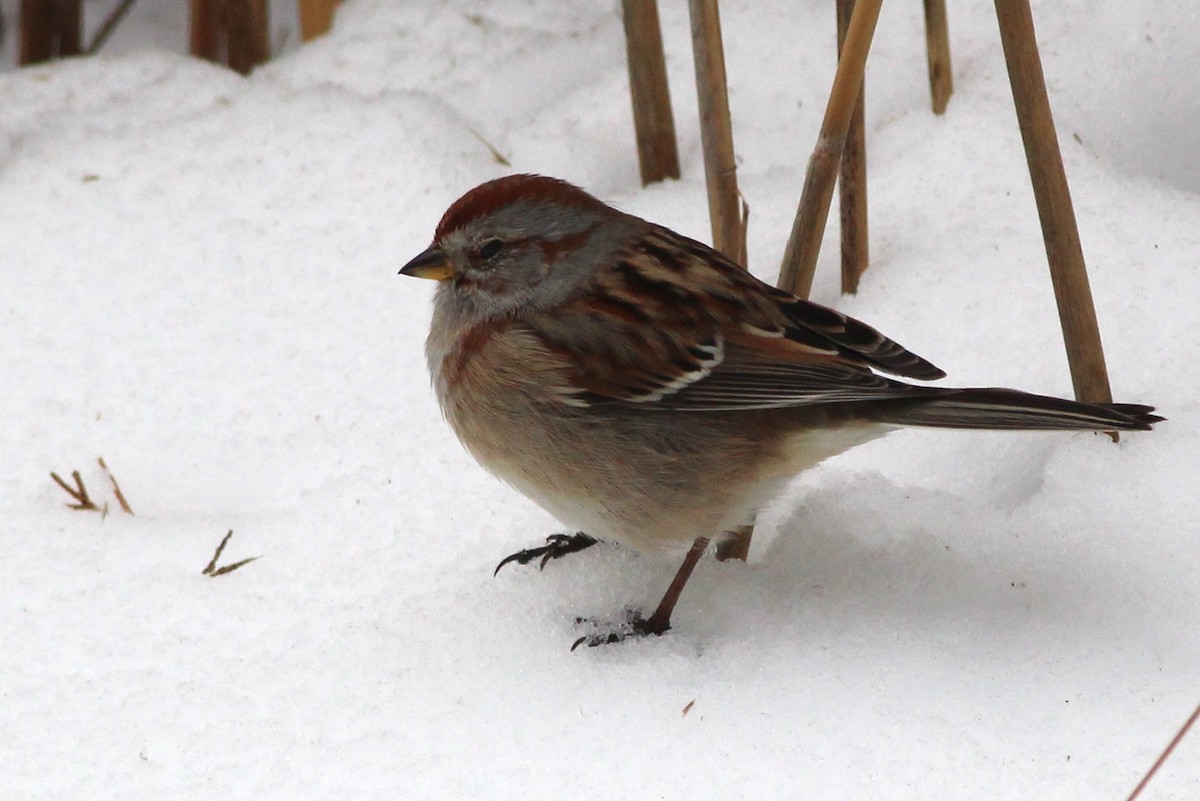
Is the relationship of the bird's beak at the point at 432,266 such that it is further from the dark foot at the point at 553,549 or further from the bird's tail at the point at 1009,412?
the bird's tail at the point at 1009,412

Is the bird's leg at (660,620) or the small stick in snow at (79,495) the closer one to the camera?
the bird's leg at (660,620)

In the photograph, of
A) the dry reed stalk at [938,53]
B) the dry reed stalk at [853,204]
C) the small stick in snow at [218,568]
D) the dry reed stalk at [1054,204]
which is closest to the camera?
the dry reed stalk at [1054,204]

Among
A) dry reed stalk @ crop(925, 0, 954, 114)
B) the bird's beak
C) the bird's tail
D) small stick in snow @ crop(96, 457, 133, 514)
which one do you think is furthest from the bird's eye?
dry reed stalk @ crop(925, 0, 954, 114)

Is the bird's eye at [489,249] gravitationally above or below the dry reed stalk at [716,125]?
below

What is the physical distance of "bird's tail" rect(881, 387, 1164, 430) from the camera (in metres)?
2.82

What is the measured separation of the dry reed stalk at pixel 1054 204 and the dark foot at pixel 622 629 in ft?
3.94

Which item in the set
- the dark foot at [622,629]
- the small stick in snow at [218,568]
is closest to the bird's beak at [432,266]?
the small stick in snow at [218,568]

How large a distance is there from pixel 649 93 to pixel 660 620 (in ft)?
6.64

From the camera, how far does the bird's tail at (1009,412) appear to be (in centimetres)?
282

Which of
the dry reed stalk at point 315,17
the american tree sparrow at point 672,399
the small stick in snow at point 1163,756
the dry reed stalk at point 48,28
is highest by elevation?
the dry reed stalk at point 315,17

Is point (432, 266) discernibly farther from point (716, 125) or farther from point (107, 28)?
point (107, 28)

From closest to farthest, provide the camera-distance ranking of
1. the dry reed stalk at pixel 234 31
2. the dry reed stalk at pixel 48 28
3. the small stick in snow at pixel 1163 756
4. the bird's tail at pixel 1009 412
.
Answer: the small stick in snow at pixel 1163 756 → the bird's tail at pixel 1009 412 → the dry reed stalk at pixel 234 31 → the dry reed stalk at pixel 48 28


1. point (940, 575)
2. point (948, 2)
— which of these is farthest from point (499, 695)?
point (948, 2)

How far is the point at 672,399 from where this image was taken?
3008 mm
